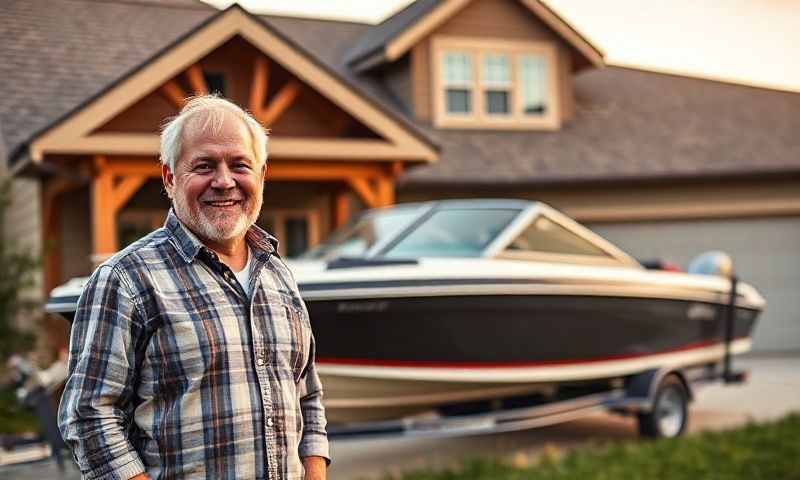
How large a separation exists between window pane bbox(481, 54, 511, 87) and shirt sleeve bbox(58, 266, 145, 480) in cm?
1423

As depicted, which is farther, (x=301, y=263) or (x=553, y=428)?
(x=553, y=428)

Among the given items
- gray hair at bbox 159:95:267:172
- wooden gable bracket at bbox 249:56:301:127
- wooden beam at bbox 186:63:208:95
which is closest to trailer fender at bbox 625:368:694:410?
wooden gable bracket at bbox 249:56:301:127

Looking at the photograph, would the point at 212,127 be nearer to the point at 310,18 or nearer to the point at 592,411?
the point at 592,411

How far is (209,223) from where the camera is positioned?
7.73 feet

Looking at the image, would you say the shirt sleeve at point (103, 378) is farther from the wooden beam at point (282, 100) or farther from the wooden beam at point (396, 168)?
the wooden beam at point (396, 168)

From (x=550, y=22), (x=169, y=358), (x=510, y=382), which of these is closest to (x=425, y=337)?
(x=510, y=382)

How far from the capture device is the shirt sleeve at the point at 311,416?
2635 mm

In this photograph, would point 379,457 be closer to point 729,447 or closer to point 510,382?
point 510,382

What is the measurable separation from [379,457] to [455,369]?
1453 millimetres

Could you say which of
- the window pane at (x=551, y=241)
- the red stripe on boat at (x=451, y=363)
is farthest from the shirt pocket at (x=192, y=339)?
the window pane at (x=551, y=241)

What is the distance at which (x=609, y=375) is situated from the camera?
26.6 ft

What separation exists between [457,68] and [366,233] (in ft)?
27.9

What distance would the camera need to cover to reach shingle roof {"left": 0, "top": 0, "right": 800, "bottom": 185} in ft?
33.1

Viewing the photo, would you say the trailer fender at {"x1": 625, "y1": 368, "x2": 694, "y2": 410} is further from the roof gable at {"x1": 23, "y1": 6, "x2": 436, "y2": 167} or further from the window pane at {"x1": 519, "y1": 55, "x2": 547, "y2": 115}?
the window pane at {"x1": 519, "y1": 55, "x2": 547, "y2": 115}
